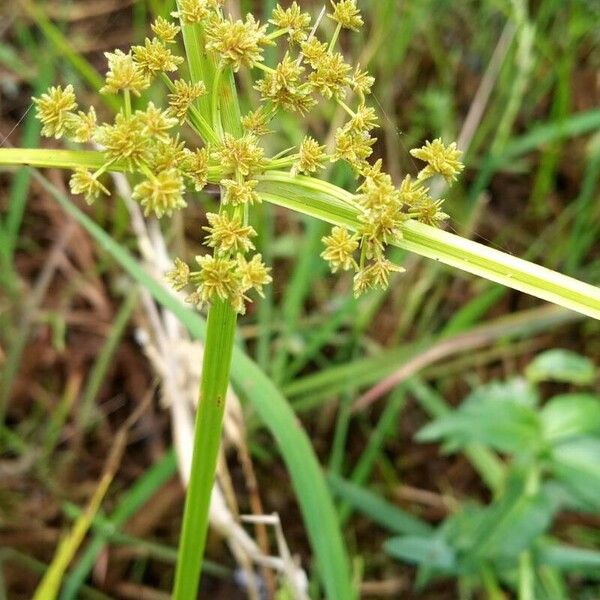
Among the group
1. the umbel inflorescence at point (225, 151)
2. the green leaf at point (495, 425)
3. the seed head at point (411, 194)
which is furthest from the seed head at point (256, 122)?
the green leaf at point (495, 425)

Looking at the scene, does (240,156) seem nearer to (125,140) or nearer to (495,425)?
(125,140)

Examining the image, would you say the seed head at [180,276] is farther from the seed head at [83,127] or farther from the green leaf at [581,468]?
the green leaf at [581,468]

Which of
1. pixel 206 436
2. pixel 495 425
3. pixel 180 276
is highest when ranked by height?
pixel 180 276

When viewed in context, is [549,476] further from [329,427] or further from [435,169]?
[435,169]

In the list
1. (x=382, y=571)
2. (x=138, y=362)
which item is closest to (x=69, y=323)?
(x=138, y=362)

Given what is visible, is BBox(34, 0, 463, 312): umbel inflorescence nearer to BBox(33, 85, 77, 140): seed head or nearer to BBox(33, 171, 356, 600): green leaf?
BBox(33, 85, 77, 140): seed head

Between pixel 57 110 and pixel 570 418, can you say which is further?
pixel 570 418

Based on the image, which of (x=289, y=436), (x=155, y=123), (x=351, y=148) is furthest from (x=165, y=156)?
(x=289, y=436)
